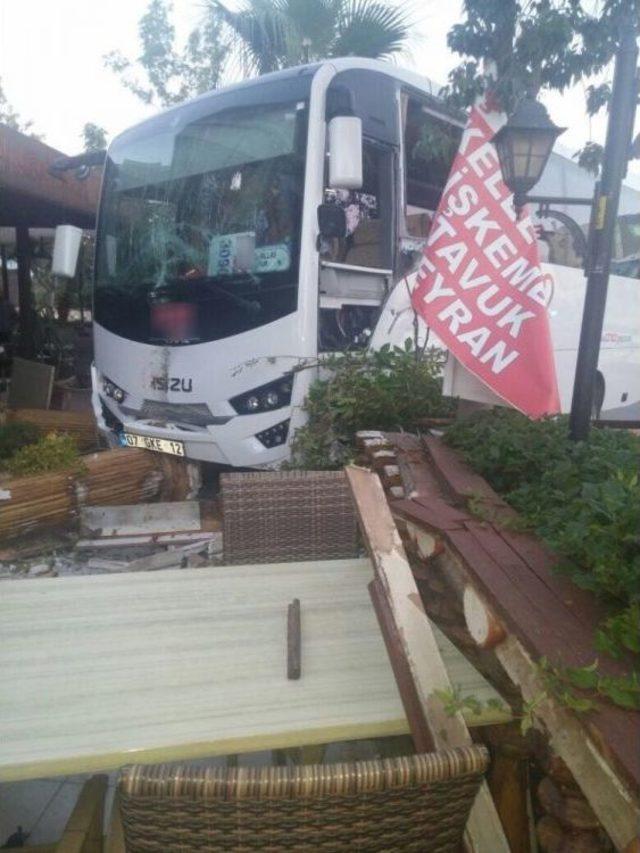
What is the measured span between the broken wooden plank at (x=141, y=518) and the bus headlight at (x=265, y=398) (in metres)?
0.86

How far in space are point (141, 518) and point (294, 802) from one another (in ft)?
14.2

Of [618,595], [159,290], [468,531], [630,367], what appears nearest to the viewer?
[618,595]

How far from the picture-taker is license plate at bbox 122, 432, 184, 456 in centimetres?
561

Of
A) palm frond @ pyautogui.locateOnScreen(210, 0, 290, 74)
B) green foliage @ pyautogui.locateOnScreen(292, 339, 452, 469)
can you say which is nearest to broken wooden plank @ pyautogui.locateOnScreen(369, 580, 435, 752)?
green foliage @ pyautogui.locateOnScreen(292, 339, 452, 469)

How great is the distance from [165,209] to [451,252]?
3062 millimetres

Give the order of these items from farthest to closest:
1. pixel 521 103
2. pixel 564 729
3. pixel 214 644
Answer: pixel 521 103, pixel 214 644, pixel 564 729

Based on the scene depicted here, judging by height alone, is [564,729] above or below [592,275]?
below

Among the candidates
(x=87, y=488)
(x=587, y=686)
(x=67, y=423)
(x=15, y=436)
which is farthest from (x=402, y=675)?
(x=67, y=423)

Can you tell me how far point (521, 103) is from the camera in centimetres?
340

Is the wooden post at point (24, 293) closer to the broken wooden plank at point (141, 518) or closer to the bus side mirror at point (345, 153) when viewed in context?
the broken wooden plank at point (141, 518)

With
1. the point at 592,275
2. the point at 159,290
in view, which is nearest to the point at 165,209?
the point at 159,290

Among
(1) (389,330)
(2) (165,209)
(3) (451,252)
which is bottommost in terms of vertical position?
(1) (389,330)

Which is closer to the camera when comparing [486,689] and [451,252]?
[486,689]

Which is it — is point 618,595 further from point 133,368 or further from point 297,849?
point 133,368
